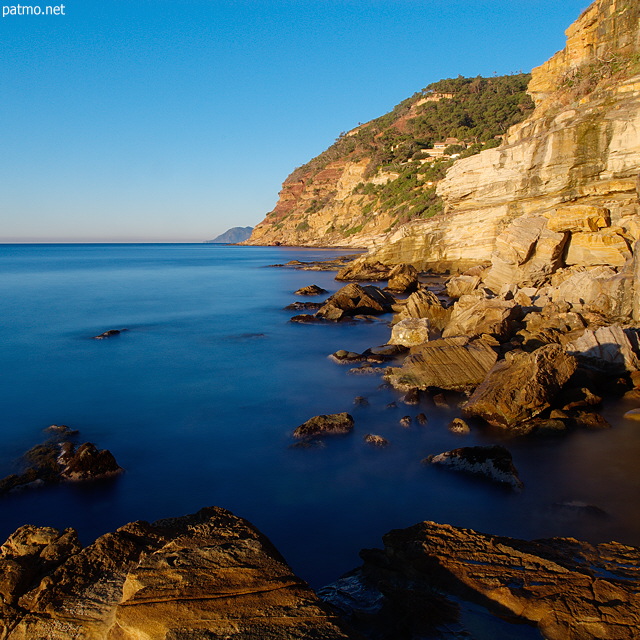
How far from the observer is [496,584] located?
381 centimetres

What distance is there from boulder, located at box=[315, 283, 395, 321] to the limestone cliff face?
7.10 meters

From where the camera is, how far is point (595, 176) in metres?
20.3

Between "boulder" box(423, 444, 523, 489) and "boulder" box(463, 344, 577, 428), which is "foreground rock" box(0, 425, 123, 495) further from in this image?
"boulder" box(463, 344, 577, 428)

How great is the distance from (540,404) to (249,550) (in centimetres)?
775

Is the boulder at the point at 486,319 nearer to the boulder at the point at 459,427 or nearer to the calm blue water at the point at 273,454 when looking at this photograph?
the calm blue water at the point at 273,454

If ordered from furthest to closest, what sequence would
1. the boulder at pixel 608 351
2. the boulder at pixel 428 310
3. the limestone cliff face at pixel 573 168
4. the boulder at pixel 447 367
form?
the limestone cliff face at pixel 573 168
the boulder at pixel 428 310
the boulder at pixel 447 367
the boulder at pixel 608 351

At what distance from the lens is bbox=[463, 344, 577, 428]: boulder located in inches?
369

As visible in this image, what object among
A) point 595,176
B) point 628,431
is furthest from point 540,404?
point 595,176

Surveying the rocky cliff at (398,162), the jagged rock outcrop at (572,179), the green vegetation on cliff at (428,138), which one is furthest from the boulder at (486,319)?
the green vegetation on cliff at (428,138)

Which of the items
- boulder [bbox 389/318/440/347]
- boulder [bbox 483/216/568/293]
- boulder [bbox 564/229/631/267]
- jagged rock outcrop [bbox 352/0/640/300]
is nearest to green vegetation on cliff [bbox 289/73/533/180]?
jagged rock outcrop [bbox 352/0/640/300]

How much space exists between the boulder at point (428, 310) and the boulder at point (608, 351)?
6.39 m

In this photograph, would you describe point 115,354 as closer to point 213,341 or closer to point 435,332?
point 213,341

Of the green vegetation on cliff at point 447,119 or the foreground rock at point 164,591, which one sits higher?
the green vegetation on cliff at point 447,119

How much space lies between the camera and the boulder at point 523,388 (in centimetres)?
938
